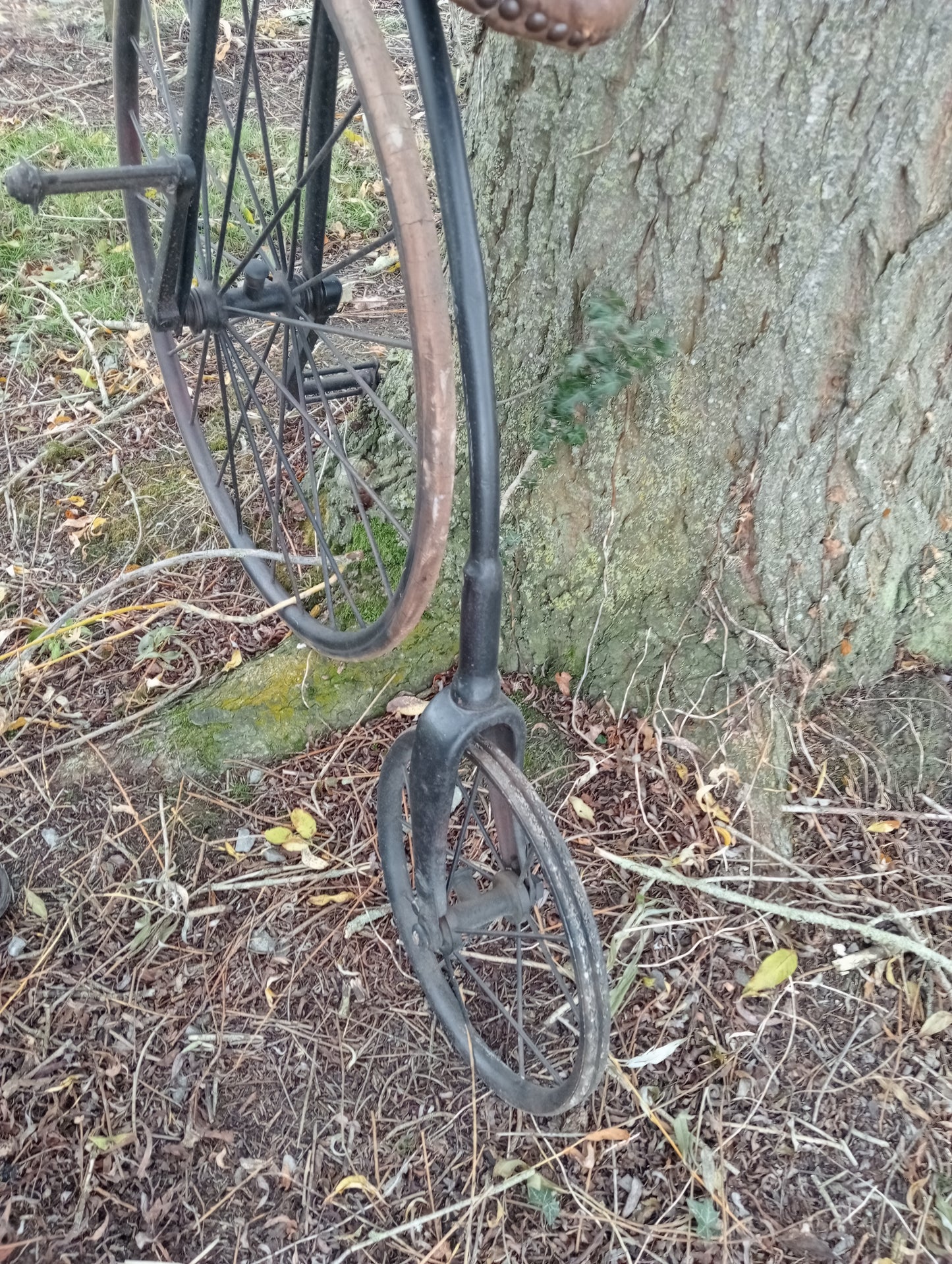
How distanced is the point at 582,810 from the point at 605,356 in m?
0.79

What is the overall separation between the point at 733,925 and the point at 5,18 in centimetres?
495

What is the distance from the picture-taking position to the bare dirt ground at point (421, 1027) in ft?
4.32

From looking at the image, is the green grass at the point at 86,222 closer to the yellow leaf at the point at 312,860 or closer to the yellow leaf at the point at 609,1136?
the yellow leaf at the point at 312,860

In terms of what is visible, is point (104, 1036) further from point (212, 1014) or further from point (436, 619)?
point (436, 619)

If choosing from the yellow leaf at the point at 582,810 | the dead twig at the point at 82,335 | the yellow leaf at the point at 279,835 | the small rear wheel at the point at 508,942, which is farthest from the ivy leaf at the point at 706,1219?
the dead twig at the point at 82,335

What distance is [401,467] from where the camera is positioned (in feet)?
6.14

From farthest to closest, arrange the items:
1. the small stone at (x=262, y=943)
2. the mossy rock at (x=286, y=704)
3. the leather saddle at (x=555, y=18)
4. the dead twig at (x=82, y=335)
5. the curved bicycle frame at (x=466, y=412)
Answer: the dead twig at (x=82, y=335), the mossy rock at (x=286, y=704), the small stone at (x=262, y=943), the curved bicycle frame at (x=466, y=412), the leather saddle at (x=555, y=18)

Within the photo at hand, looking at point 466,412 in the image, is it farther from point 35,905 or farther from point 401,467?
point 35,905

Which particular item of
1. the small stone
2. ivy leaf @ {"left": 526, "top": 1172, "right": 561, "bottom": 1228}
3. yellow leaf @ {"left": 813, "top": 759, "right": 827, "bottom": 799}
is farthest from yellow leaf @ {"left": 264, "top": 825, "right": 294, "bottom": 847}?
yellow leaf @ {"left": 813, "top": 759, "right": 827, "bottom": 799}

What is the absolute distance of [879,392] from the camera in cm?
141

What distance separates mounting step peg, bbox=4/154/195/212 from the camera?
135cm

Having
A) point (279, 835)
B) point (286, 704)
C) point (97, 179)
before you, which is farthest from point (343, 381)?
point (279, 835)

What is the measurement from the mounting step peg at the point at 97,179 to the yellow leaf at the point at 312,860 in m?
1.12

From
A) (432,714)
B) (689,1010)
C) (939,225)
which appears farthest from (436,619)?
(939,225)
